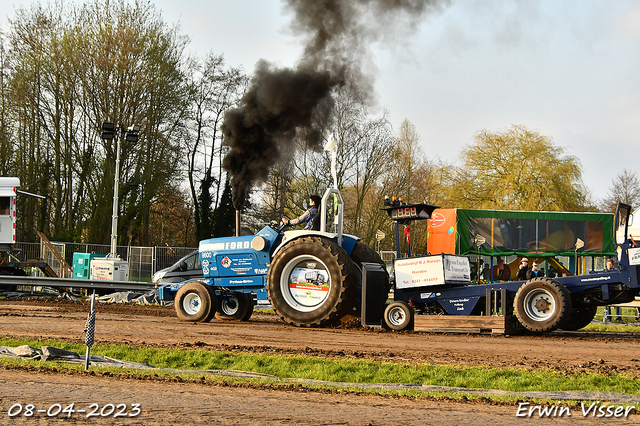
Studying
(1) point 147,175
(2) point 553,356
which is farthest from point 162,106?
(2) point 553,356

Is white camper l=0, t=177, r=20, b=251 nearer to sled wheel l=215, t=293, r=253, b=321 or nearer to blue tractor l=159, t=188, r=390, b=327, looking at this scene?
blue tractor l=159, t=188, r=390, b=327

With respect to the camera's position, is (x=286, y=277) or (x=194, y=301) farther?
(x=194, y=301)

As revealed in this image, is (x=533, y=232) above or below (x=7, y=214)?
above

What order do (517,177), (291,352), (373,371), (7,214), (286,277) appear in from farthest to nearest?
(517,177)
(7,214)
(286,277)
(291,352)
(373,371)

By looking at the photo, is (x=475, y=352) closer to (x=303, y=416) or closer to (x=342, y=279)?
(x=342, y=279)

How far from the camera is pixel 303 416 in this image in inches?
200

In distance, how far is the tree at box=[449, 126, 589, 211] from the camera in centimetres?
4009

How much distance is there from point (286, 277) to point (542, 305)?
15.2 ft

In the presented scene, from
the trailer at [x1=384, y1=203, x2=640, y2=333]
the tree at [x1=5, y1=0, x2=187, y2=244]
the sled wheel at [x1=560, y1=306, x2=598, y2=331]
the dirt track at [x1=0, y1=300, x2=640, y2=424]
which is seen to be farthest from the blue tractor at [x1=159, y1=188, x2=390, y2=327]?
the tree at [x1=5, y1=0, x2=187, y2=244]

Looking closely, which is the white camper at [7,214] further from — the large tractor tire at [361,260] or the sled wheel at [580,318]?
the sled wheel at [580,318]

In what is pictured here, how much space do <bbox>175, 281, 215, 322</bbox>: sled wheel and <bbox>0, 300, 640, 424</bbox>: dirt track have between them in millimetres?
321

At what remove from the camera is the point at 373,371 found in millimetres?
7352

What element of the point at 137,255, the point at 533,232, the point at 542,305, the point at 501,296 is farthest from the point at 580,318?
the point at 137,255

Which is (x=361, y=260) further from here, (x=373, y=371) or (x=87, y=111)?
(x=87, y=111)
